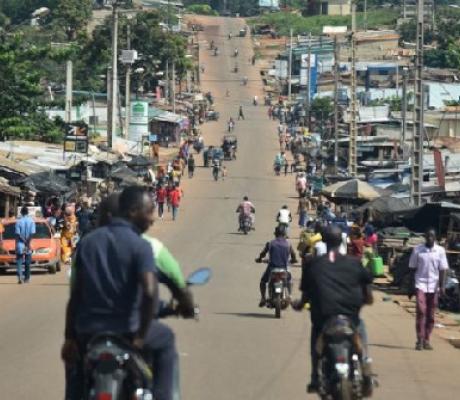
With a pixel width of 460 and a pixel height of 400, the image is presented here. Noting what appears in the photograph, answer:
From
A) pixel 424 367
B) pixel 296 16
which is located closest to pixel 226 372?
pixel 424 367

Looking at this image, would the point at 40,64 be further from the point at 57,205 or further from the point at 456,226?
the point at 456,226

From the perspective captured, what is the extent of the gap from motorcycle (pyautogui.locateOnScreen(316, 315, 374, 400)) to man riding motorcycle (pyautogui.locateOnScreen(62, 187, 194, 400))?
2.76 m

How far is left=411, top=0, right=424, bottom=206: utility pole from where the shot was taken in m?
41.7

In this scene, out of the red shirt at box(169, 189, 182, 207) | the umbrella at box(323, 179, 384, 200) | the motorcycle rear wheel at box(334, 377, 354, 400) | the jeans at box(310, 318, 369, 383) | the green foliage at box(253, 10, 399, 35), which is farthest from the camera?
the green foliage at box(253, 10, 399, 35)

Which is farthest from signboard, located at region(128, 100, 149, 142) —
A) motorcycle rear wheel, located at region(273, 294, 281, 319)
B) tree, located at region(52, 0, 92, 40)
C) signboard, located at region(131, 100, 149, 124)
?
motorcycle rear wheel, located at region(273, 294, 281, 319)

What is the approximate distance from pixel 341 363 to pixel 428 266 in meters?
7.36

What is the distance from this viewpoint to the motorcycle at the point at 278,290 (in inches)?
912

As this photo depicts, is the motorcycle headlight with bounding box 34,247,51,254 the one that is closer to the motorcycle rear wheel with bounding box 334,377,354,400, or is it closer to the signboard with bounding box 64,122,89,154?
the signboard with bounding box 64,122,89,154

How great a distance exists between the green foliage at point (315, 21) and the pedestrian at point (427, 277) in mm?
162582

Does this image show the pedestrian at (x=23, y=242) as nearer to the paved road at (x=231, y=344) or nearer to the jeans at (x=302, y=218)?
the paved road at (x=231, y=344)

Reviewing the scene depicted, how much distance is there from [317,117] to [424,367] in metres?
97.3

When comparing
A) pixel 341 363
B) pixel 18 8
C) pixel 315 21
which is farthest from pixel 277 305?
pixel 315 21

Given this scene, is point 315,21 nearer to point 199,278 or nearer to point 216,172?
point 216,172

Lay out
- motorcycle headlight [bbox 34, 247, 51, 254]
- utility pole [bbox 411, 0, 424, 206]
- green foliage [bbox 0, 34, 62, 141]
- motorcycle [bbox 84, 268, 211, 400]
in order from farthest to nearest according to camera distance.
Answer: green foliage [bbox 0, 34, 62, 141] → utility pole [bbox 411, 0, 424, 206] → motorcycle headlight [bbox 34, 247, 51, 254] → motorcycle [bbox 84, 268, 211, 400]
